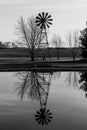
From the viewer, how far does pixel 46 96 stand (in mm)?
19594

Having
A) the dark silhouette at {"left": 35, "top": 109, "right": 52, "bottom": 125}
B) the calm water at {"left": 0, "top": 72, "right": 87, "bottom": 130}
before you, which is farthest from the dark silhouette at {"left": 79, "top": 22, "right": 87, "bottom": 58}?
the dark silhouette at {"left": 35, "top": 109, "right": 52, "bottom": 125}

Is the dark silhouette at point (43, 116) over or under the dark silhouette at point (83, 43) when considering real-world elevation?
under

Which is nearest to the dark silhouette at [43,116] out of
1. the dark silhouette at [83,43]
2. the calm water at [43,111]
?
the calm water at [43,111]

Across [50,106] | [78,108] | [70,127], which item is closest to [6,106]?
[50,106]

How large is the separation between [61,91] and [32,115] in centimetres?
890

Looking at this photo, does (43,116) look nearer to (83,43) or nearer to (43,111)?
(43,111)

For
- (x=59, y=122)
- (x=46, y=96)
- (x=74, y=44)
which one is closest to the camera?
(x=59, y=122)

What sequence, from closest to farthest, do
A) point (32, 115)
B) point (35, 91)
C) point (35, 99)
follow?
point (32, 115), point (35, 99), point (35, 91)

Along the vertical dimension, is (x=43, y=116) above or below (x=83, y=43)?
below

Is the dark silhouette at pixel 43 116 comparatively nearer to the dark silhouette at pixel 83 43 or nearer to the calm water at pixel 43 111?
the calm water at pixel 43 111

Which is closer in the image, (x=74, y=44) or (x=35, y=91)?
(x=35, y=91)

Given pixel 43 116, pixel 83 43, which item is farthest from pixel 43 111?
pixel 83 43

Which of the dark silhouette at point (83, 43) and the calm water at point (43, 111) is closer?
the calm water at point (43, 111)

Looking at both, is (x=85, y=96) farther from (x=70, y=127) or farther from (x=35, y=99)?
(x=70, y=127)
